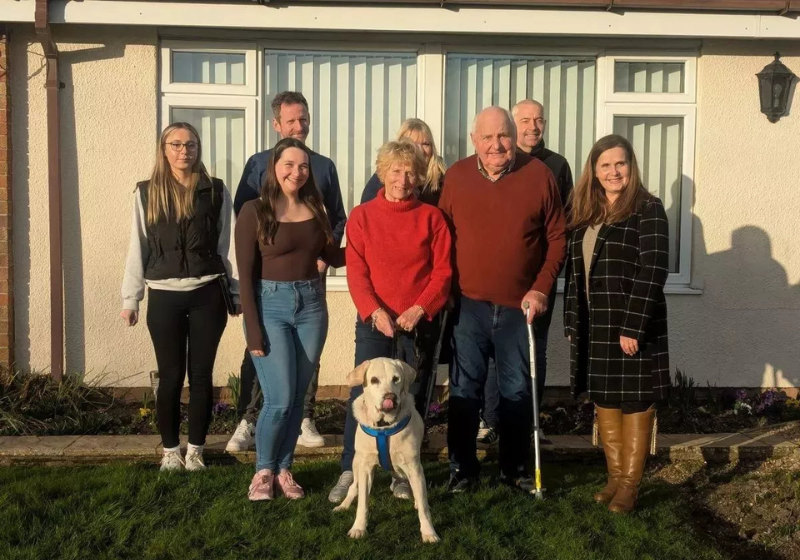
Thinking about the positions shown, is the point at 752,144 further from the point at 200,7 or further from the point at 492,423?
the point at 200,7

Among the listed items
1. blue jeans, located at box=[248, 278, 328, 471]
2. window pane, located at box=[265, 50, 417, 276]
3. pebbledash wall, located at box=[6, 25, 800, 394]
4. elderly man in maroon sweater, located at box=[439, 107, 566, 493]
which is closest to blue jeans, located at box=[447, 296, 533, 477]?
elderly man in maroon sweater, located at box=[439, 107, 566, 493]

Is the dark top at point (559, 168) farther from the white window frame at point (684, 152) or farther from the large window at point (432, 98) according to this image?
the white window frame at point (684, 152)

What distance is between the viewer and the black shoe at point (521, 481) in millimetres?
4361

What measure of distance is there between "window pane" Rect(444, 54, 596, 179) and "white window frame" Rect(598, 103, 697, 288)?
0.22 m

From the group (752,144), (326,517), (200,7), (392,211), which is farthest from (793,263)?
(200,7)

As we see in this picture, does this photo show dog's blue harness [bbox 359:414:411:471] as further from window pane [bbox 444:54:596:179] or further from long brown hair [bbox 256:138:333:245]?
window pane [bbox 444:54:596:179]

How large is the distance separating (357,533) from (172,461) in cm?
135

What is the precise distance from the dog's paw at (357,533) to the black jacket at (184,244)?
1.55 metres

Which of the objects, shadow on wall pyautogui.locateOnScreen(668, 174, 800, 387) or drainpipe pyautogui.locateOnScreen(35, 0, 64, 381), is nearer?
drainpipe pyautogui.locateOnScreen(35, 0, 64, 381)

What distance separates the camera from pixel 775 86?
6.08 m

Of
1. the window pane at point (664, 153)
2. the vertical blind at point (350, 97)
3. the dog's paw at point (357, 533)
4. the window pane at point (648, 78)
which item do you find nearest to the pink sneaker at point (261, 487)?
the dog's paw at point (357, 533)

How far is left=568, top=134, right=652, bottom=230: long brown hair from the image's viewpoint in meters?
4.03

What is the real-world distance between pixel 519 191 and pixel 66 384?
12.2 feet

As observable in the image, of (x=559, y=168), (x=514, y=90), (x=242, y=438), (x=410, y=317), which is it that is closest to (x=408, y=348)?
(x=410, y=317)
